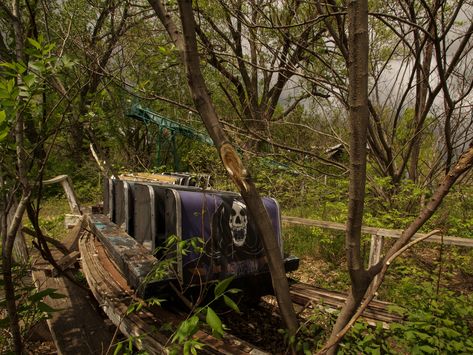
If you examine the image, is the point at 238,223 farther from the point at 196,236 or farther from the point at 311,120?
the point at 311,120

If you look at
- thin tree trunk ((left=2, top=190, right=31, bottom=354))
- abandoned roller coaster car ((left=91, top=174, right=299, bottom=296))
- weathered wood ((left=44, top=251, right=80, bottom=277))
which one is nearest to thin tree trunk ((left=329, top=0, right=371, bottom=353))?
abandoned roller coaster car ((left=91, top=174, right=299, bottom=296))

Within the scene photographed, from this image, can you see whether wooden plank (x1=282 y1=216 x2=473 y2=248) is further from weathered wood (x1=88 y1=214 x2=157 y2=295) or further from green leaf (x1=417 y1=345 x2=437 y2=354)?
weathered wood (x1=88 y1=214 x2=157 y2=295)

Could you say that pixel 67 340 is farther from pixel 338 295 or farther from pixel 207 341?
pixel 338 295

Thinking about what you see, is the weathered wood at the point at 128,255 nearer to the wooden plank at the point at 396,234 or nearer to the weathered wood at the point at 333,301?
the weathered wood at the point at 333,301

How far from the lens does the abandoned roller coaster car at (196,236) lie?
2941mm

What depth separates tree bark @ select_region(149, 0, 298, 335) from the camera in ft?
4.75

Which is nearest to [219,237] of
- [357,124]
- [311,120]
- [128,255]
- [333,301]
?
[128,255]

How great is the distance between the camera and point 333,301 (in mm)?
3666

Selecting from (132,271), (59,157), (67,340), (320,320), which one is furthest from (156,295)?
(59,157)

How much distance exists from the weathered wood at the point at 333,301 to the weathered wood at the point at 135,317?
124cm

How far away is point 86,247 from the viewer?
4758 mm

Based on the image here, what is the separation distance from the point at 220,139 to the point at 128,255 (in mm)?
2135

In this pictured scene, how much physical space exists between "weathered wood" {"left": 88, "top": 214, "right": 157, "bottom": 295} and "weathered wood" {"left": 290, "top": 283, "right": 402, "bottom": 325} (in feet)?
5.64

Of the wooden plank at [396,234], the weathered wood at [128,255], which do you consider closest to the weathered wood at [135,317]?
the weathered wood at [128,255]
